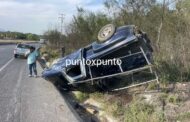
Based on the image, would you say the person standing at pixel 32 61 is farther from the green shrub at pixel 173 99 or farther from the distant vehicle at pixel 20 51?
the distant vehicle at pixel 20 51

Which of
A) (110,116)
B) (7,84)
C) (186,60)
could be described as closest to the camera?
(110,116)

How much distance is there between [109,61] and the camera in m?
12.3

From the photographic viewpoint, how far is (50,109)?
9.82 metres

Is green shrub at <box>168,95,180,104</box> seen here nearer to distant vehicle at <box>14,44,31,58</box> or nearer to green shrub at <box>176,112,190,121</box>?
green shrub at <box>176,112,190,121</box>

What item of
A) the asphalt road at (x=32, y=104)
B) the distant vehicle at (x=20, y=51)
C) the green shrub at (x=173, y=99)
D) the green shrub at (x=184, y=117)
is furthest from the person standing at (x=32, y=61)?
the distant vehicle at (x=20, y=51)

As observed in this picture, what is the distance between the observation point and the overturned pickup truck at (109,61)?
11.8 meters

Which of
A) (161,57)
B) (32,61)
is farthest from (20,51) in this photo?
(161,57)

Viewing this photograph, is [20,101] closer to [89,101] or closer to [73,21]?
[89,101]

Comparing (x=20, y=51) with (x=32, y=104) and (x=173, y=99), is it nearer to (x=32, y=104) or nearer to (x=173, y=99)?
(x=32, y=104)

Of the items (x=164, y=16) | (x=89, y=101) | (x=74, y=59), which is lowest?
(x=89, y=101)

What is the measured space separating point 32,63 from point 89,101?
664cm

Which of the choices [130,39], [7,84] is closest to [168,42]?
[130,39]

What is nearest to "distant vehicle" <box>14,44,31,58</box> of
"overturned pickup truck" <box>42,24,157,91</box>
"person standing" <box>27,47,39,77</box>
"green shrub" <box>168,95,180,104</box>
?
"person standing" <box>27,47,39,77</box>

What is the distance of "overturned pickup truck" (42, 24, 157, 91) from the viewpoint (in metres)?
11.8
